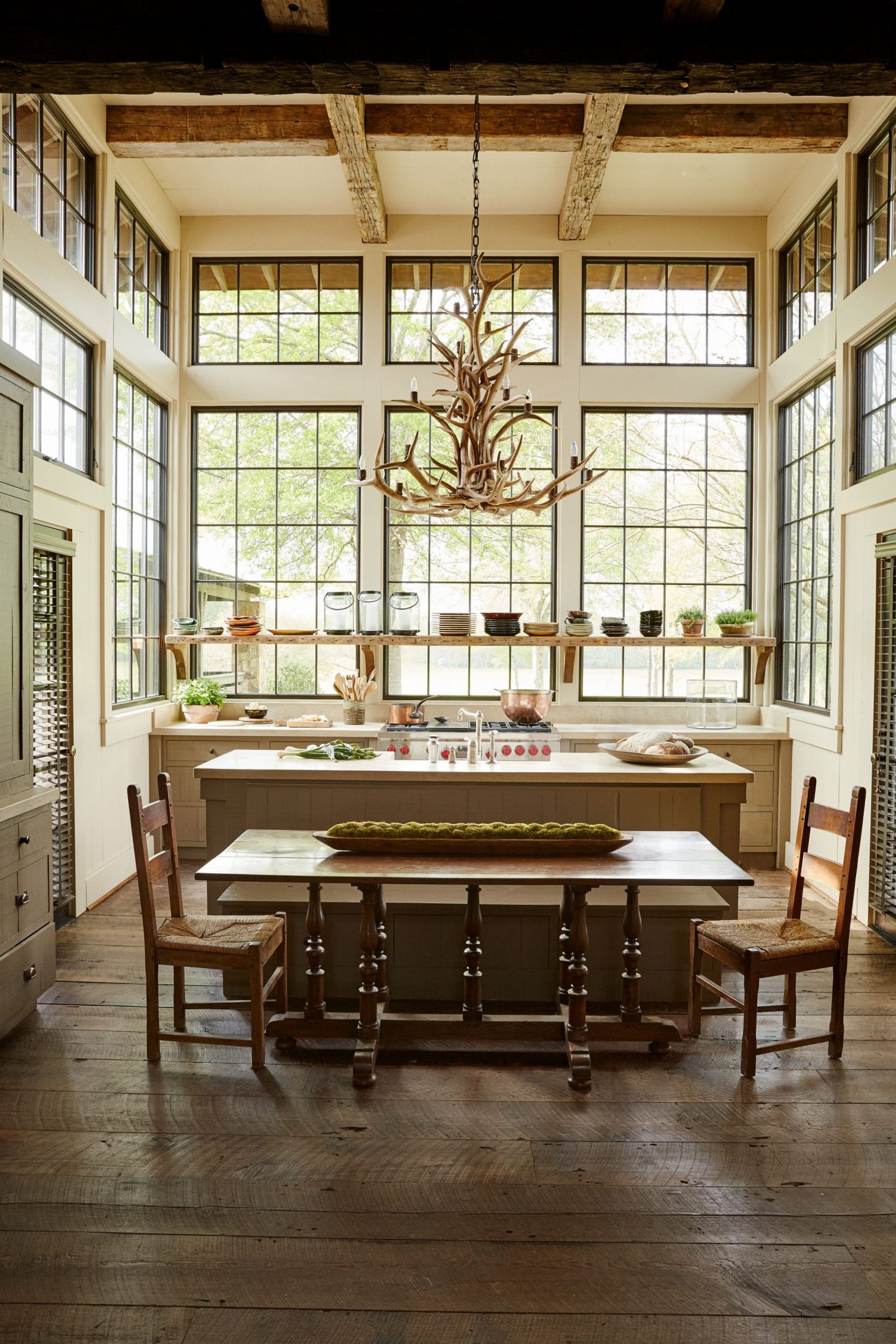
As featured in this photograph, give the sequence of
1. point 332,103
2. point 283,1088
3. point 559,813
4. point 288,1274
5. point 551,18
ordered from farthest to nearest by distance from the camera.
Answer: point 332,103
point 559,813
point 283,1088
point 551,18
point 288,1274

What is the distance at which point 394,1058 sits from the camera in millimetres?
3383

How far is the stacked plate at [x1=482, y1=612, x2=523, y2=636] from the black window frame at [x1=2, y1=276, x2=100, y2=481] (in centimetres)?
279

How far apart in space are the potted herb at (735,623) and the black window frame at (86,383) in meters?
4.37

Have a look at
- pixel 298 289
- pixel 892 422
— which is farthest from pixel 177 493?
pixel 892 422

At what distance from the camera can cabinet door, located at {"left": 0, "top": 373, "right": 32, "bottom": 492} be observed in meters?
3.59

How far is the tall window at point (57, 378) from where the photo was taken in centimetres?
466

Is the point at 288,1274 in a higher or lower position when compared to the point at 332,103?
lower

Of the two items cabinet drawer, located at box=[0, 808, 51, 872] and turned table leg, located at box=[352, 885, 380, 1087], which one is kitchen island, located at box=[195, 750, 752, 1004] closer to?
turned table leg, located at box=[352, 885, 380, 1087]

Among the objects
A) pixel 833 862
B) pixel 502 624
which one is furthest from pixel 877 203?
pixel 833 862

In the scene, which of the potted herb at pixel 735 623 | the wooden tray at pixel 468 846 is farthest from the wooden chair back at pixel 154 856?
the potted herb at pixel 735 623

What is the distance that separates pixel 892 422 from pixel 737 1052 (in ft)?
11.6

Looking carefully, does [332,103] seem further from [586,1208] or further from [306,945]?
[586,1208]

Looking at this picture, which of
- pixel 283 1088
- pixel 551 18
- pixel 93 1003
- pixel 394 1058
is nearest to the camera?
pixel 551 18

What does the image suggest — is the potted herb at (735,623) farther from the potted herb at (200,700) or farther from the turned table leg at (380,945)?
the turned table leg at (380,945)
